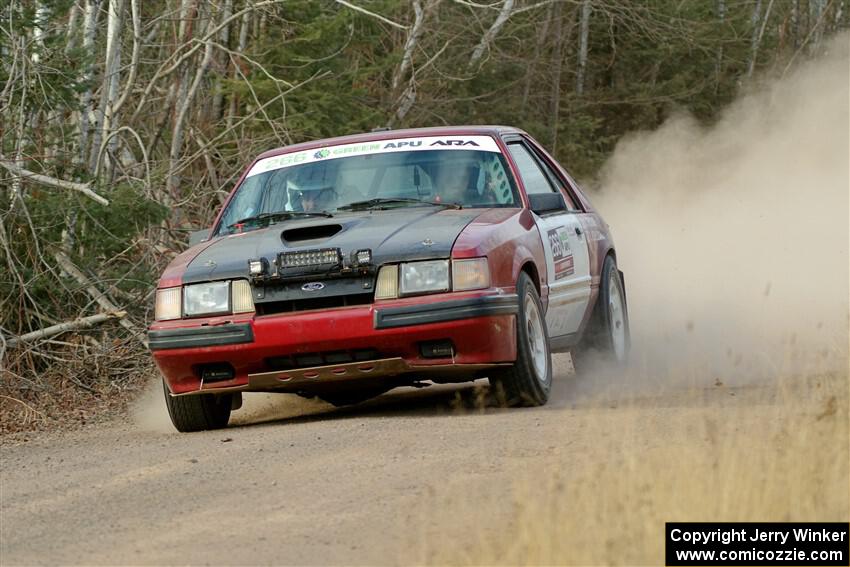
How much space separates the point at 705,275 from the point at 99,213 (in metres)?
7.48

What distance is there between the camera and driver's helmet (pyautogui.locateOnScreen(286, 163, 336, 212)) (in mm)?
8930

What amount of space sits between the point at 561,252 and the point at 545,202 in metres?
0.59

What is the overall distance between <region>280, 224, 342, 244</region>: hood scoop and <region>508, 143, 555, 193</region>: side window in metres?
1.50

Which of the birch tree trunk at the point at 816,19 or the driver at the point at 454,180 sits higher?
the birch tree trunk at the point at 816,19

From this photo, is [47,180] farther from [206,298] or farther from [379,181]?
[206,298]

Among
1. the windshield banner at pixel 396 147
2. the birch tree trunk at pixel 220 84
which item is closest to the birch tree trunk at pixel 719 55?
the birch tree trunk at pixel 220 84

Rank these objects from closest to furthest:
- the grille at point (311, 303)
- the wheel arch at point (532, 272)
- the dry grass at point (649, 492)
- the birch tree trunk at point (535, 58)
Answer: the dry grass at point (649, 492)
the grille at point (311, 303)
the wheel arch at point (532, 272)
the birch tree trunk at point (535, 58)

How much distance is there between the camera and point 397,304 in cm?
770

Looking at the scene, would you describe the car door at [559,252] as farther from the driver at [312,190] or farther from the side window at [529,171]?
the driver at [312,190]

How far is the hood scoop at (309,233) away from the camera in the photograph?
26.6 feet

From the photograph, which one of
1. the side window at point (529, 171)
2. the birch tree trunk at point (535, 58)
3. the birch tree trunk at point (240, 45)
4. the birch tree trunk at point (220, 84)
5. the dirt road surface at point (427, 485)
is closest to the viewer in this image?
the dirt road surface at point (427, 485)

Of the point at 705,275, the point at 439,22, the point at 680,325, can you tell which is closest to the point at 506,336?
the point at 680,325

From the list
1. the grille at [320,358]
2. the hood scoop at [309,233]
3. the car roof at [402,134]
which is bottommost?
the grille at [320,358]

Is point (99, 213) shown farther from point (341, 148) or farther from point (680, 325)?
point (680, 325)
